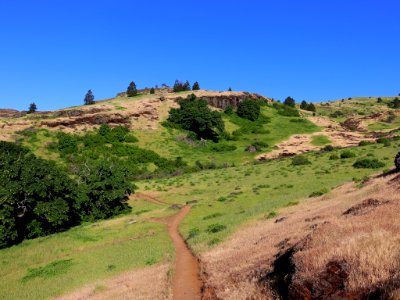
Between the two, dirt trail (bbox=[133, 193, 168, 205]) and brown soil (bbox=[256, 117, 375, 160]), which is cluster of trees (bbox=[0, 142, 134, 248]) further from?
brown soil (bbox=[256, 117, 375, 160])

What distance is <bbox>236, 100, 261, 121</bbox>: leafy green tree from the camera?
10831 centimetres

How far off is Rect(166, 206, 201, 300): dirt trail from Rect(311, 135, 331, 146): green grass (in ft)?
215

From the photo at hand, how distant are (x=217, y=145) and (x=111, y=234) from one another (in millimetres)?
58168

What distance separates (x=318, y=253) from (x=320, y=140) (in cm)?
8280

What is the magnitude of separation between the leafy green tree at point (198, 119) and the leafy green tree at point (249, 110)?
14.5m

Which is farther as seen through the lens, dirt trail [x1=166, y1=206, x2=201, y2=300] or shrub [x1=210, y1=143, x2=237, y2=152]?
shrub [x1=210, y1=143, x2=237, y2=152]

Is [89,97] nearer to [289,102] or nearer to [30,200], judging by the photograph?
[289,102]

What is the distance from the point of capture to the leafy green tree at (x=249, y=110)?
108 metres

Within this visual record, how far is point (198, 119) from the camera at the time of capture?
301 feet

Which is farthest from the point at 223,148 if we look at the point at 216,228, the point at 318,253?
the point at 318,253

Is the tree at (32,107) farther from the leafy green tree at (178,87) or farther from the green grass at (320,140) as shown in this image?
the green grass at (320,140)

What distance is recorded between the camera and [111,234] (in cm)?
3291

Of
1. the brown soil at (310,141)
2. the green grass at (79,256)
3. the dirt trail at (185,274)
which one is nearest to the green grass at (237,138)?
the brown soil at (310,141)

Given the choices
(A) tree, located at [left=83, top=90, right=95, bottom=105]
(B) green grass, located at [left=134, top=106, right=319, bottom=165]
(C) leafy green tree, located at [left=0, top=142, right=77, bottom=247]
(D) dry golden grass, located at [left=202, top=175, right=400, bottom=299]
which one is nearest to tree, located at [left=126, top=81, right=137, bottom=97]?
(A) tree, located at [left=83, top=90, right=95, bottom=105]
